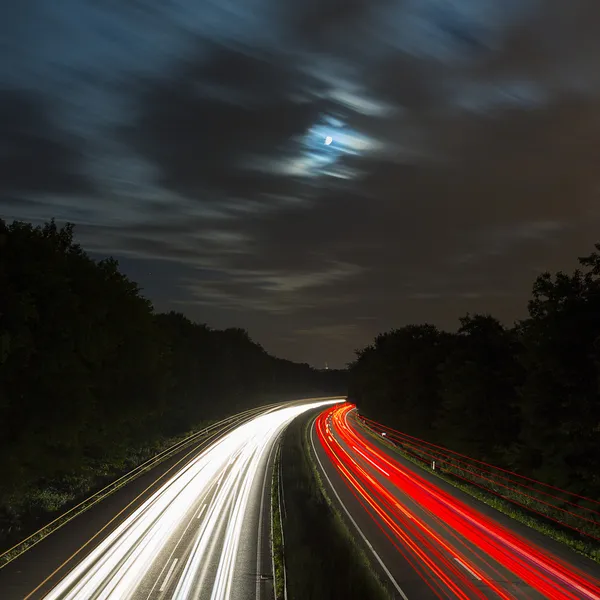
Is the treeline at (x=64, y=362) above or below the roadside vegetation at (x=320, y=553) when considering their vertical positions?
above

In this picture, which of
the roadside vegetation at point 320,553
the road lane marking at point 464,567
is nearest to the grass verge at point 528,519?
the road lane marking at point 464,567

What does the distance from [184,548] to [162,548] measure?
0.89 m

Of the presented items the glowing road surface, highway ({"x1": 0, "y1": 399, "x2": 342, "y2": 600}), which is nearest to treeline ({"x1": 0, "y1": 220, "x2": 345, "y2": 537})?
highway ({"x1": 0, "y1": 399, "x2": 342, "y2": 600})

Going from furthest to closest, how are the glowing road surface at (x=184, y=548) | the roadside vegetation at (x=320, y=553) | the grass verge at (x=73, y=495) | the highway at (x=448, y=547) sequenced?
the grass verge at (x=73, y=495) → the highway at (x=448, y=547) → the roadside vegetation at (x=320, y=553) → the glowing road surface at (x=184, y=548)

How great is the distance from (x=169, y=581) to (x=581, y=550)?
17.7 m

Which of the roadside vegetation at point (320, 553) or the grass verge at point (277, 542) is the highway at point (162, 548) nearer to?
the grass verge at point (277, 542)

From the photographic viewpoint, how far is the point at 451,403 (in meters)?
57.6

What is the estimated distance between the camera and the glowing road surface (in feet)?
66.9

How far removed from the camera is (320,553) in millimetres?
26172

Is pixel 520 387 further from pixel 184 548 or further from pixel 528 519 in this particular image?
pixel 184 548

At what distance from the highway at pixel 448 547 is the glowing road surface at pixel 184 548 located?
5285 mm

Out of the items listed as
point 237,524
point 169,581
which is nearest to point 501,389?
point 237,524

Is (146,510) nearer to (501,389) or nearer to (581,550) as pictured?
(581,550)

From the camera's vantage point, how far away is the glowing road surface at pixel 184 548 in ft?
66.9
